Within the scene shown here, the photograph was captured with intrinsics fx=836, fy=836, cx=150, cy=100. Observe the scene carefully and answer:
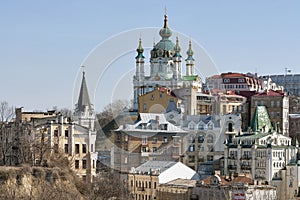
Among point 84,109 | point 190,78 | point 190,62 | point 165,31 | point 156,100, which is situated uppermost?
point 165,31

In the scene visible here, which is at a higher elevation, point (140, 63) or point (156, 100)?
point (140, 63)

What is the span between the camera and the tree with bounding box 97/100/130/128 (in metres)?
84.6

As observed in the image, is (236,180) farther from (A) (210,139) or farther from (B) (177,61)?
(B) (177,61)

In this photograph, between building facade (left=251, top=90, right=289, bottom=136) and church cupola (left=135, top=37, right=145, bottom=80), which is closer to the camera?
building facade (left=251, top=90, right=289, bottom=136)

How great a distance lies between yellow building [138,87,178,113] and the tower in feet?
16.2

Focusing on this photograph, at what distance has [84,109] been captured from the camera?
78.9 meters

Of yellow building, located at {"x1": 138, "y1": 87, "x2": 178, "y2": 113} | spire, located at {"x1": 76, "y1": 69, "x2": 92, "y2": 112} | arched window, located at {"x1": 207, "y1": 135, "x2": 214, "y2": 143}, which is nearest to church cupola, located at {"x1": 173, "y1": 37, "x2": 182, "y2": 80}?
yellow building, located at {"x1": 138, "y1": 87, "x2": 178, "y2": 113}

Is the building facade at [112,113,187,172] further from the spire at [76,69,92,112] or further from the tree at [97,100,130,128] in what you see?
the tree at [97,100,130,128]

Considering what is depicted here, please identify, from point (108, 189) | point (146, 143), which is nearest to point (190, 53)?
point (146, 143)

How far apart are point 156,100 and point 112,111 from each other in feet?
25.2

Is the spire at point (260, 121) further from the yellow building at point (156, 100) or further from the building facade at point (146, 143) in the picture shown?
the yellow building at point (156, 100)

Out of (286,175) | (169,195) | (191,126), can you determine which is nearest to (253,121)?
(191,126)

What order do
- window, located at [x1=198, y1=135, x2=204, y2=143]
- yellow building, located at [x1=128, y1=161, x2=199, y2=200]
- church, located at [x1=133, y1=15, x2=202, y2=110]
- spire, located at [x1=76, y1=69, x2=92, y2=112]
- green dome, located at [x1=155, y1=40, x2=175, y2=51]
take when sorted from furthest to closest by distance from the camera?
green dome, located at [x1=155, y1=40, x2=175, y2=51], church, located at [x1=133, y1=15, x2=202, y2=110], spire, located at [x1=76, y1=69, x2=92, y2=112], window, located at [x1=198, y1=135, x2=204, y2=143], yellow building, located at [x1=128, y1=161, x2=199, y2=200]

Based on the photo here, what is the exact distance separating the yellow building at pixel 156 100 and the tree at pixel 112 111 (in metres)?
3.92
